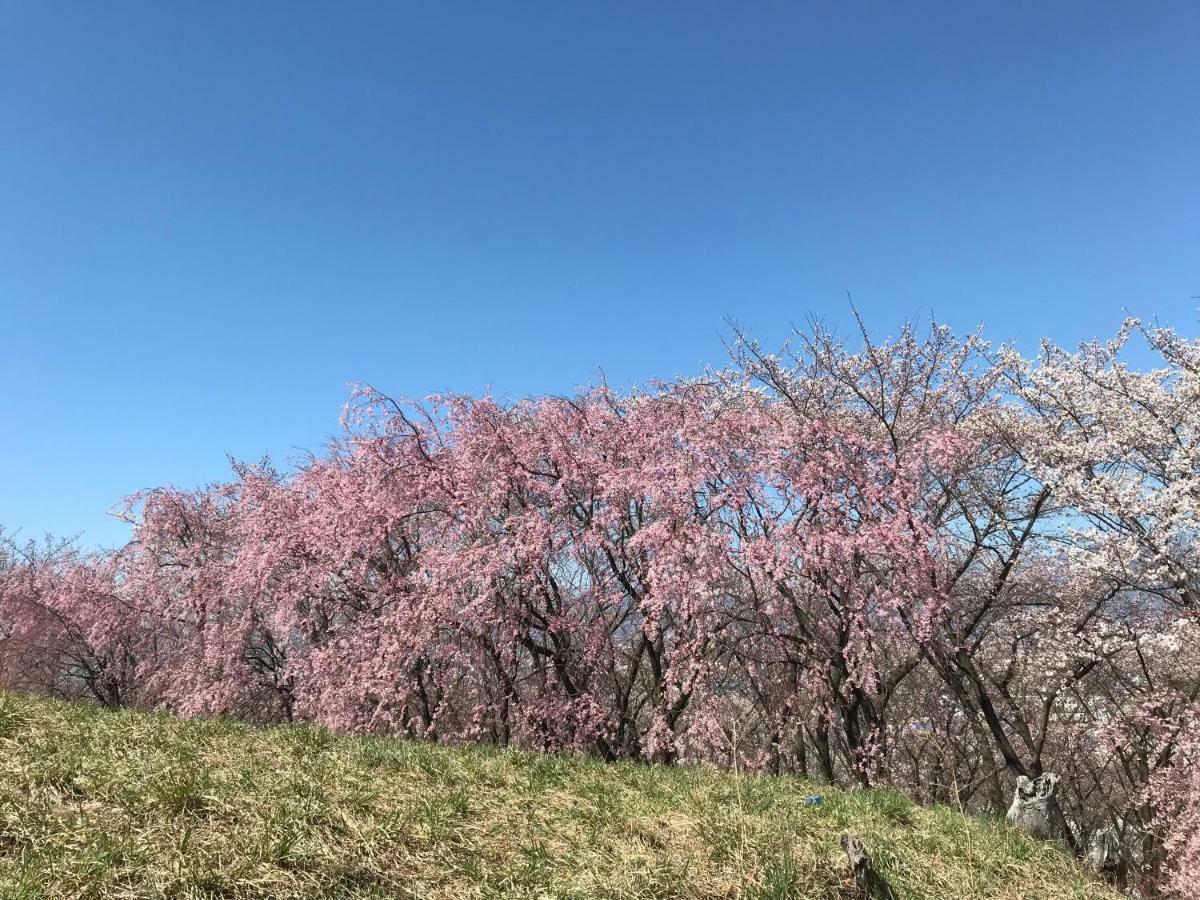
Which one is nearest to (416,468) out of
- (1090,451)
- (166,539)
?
(166,539)

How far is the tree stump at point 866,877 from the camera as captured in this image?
406cm

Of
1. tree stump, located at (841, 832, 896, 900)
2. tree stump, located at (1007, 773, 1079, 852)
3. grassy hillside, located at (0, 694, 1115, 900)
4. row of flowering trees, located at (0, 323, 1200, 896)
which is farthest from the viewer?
row of flowering trees, located at (0, 323, 1200, 896)

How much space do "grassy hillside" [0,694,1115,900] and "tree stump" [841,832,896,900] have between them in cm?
12

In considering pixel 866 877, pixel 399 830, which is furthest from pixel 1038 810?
pixel 399 830

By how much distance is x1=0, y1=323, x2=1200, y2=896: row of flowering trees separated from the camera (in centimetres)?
1071

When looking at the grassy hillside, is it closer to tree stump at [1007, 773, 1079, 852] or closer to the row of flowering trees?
tree stump at [1007, 773, 1079, 852]

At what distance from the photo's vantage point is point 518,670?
42.2 feet

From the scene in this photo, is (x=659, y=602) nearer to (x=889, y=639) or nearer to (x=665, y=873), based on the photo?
(x=889, y=639)

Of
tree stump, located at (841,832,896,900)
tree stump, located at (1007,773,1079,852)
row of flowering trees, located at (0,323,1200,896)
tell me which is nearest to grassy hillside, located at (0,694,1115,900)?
tree stump, located at (841,832,896,900)

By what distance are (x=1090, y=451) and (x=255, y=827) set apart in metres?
13.1

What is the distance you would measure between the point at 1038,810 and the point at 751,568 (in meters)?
5.04

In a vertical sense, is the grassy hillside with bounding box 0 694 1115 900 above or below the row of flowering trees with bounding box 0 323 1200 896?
below

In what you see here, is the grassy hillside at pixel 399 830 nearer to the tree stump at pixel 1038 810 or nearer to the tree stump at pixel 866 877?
the tree stump at pixel 866 877

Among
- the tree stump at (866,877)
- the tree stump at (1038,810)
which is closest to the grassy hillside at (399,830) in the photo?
the tree stump at (866,877)
